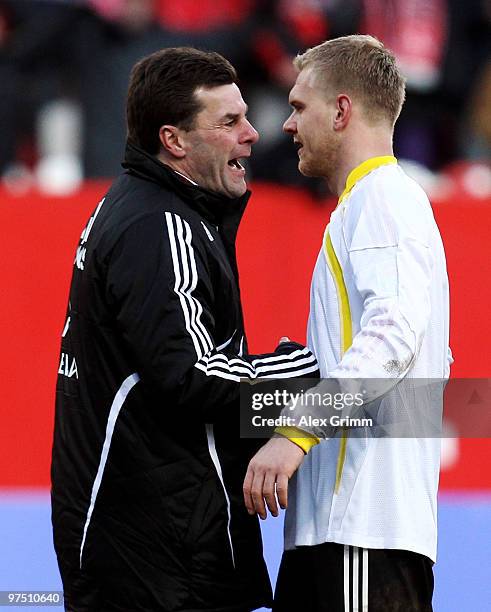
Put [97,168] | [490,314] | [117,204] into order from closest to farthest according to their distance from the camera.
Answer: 1. [117,204]
2. [490,314]
3. [97,168]

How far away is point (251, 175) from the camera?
7012 millimetres

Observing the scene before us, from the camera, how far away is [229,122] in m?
3.67

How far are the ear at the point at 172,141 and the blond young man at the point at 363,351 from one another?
0.33 metres

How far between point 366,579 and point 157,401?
67cm

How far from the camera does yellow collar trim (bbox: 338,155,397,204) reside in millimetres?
3418

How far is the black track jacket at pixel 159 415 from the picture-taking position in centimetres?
326

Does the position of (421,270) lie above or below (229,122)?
below

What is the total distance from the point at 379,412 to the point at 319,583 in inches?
17.7

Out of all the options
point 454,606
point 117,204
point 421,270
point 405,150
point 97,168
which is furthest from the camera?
point 405,150

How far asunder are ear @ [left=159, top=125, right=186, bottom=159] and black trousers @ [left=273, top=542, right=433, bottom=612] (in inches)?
42.8

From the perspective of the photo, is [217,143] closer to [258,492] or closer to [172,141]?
[172,141]

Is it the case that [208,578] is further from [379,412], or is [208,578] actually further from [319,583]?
[379,412]

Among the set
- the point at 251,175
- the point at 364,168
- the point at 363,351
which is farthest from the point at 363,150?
the point at 251,175

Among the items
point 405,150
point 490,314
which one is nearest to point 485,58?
point 405,150
